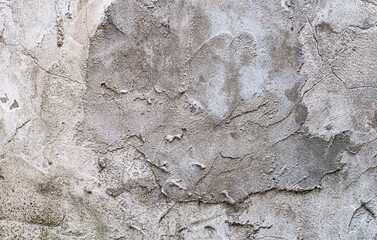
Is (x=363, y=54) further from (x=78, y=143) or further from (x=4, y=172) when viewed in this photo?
(x=4, y=172)

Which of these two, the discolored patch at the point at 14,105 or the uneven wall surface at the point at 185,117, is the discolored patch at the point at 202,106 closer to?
the uneven wall surface at the point at 185,117

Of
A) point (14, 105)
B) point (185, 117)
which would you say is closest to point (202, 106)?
point (185, 117)

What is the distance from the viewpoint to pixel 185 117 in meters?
1.43

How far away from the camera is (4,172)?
1.44m

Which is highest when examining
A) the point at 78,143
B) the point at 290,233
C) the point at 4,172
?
the point at 78,143

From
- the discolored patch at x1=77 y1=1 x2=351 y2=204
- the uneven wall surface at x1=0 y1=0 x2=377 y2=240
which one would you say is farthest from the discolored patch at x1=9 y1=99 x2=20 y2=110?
the discolored patch at x1=77 y1=1 x2=351 y2=204

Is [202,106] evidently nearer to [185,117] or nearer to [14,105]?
[185,117]

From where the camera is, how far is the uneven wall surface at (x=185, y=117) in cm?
139

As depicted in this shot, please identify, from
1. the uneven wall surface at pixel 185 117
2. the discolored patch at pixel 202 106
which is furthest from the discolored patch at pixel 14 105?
the discolored patch at pixel 202 106

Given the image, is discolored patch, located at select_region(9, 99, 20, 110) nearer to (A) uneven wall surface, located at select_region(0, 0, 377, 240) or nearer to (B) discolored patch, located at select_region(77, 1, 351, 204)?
(A) uneven wall surface, located at select_region(0, 0, 377, 240)

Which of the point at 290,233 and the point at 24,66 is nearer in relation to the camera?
the point at 24,66

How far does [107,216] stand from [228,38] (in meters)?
0.95

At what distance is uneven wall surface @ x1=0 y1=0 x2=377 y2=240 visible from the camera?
1.39 metres


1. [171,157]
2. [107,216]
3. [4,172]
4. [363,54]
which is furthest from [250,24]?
[4,172]
